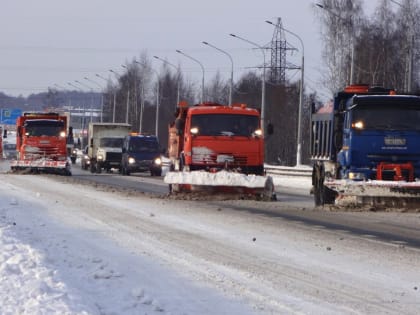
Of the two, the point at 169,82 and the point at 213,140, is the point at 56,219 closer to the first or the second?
the point at 213,140

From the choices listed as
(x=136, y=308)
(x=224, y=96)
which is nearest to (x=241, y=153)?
(x=136, y=308)

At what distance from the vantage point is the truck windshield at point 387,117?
23.6m

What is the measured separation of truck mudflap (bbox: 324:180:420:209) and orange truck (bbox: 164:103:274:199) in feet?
13.9

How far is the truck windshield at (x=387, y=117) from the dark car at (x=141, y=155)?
104 feet

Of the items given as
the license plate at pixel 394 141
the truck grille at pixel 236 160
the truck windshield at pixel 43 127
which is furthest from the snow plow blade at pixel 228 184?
the truck windshield at pixel 43 127

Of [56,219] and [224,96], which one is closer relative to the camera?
[56,219]

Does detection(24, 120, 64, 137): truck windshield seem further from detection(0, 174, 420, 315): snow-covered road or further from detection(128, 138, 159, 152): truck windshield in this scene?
detection(0, 174, 420, 315): snow-covered road

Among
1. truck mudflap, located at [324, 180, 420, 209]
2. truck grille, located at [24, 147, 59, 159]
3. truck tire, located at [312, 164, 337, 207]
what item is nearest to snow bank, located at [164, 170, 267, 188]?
truck tire, located at [312, 164, 337, 207]

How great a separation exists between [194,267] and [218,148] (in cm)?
1642

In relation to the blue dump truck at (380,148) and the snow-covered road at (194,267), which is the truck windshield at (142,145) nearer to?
the blue dump truck at (380,148)

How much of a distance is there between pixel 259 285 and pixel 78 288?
6.51ft

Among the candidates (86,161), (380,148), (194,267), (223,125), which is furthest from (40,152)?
(194,267)

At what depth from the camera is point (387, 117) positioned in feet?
77.6

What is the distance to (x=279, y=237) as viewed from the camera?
16625 mm
